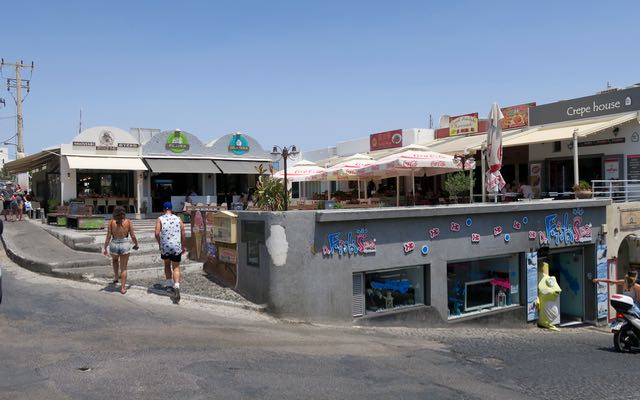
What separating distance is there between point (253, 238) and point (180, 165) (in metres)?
15.1

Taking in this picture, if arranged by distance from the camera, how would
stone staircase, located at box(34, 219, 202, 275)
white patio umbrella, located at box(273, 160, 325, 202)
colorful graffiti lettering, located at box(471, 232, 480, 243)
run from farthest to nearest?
1. white patio umbrella, located at box(273, 160, 325, 202)
2. colorful graffiti lettering, located at box(471, 232, 480, 243)
3. stone staircase, located at box(34, 219, 202, 275)

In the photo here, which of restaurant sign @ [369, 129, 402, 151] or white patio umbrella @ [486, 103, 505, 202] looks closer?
white patio umbrella @ [486, 103, 505, 202]

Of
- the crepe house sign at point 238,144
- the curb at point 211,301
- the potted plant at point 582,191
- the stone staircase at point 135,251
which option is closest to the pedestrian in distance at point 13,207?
the stone staircase at point 135,251

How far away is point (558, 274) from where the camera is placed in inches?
620

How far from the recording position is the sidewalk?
9.99 metres

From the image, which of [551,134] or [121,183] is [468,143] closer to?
[551,134]

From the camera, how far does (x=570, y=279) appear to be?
15734 mm

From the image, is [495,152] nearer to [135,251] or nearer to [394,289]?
[394,289]

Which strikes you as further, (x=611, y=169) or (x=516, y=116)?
(x=516, y=116)

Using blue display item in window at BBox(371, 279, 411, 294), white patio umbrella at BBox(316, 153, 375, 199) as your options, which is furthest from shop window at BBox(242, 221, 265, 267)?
white patio umbrella at BBox(316, 153, 375, 199)

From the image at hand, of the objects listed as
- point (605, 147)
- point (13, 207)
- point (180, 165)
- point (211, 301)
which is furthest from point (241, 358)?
point (180, 165)

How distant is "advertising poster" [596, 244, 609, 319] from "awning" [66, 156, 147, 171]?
17378mm

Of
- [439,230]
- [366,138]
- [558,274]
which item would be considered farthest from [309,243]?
[366,138]

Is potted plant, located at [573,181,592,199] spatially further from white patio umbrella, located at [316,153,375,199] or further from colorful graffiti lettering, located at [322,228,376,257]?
colorful graffiti lettering, located at [322,228,376,257]
